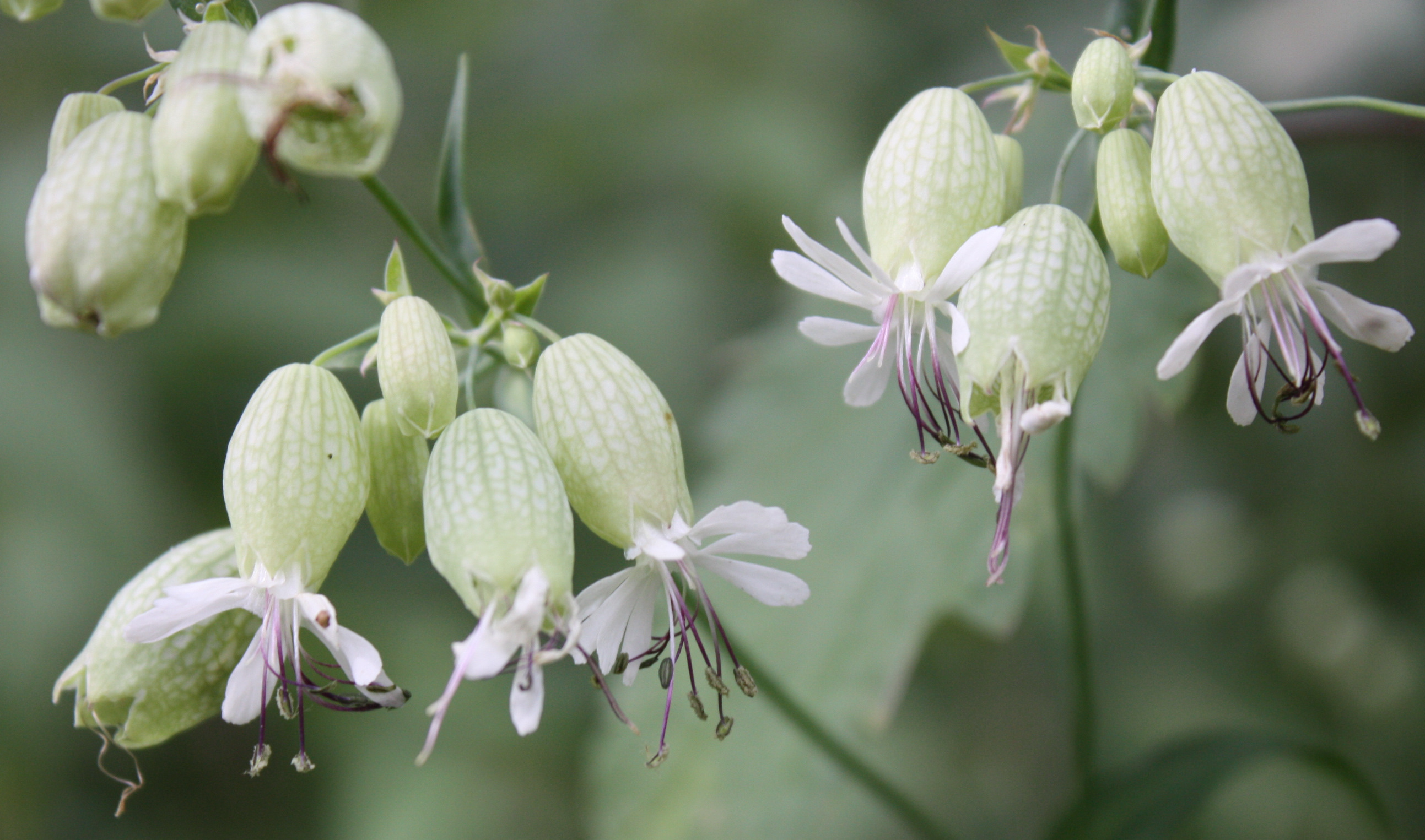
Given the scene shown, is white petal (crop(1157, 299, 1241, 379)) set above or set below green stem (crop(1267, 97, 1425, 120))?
below

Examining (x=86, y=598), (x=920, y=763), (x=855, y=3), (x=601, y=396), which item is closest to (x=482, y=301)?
(x=601, y=396)

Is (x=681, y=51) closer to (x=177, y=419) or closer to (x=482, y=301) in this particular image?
(x=177, y=419)

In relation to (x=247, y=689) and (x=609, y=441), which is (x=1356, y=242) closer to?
(x=609, y=441)

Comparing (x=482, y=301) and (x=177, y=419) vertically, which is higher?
(x=482, y=301)

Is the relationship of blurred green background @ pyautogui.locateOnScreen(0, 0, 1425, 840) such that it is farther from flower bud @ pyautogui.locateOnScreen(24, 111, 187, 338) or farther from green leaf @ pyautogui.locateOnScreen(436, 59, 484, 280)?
flower bud @ pyautogui.locateOnScreen(24, 111, 187, 338)

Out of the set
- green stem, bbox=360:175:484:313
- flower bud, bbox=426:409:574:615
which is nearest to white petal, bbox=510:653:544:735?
flower bud, bbox=426:409:574:615

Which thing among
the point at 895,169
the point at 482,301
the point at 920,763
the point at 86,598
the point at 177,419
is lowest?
the point at 920,763
